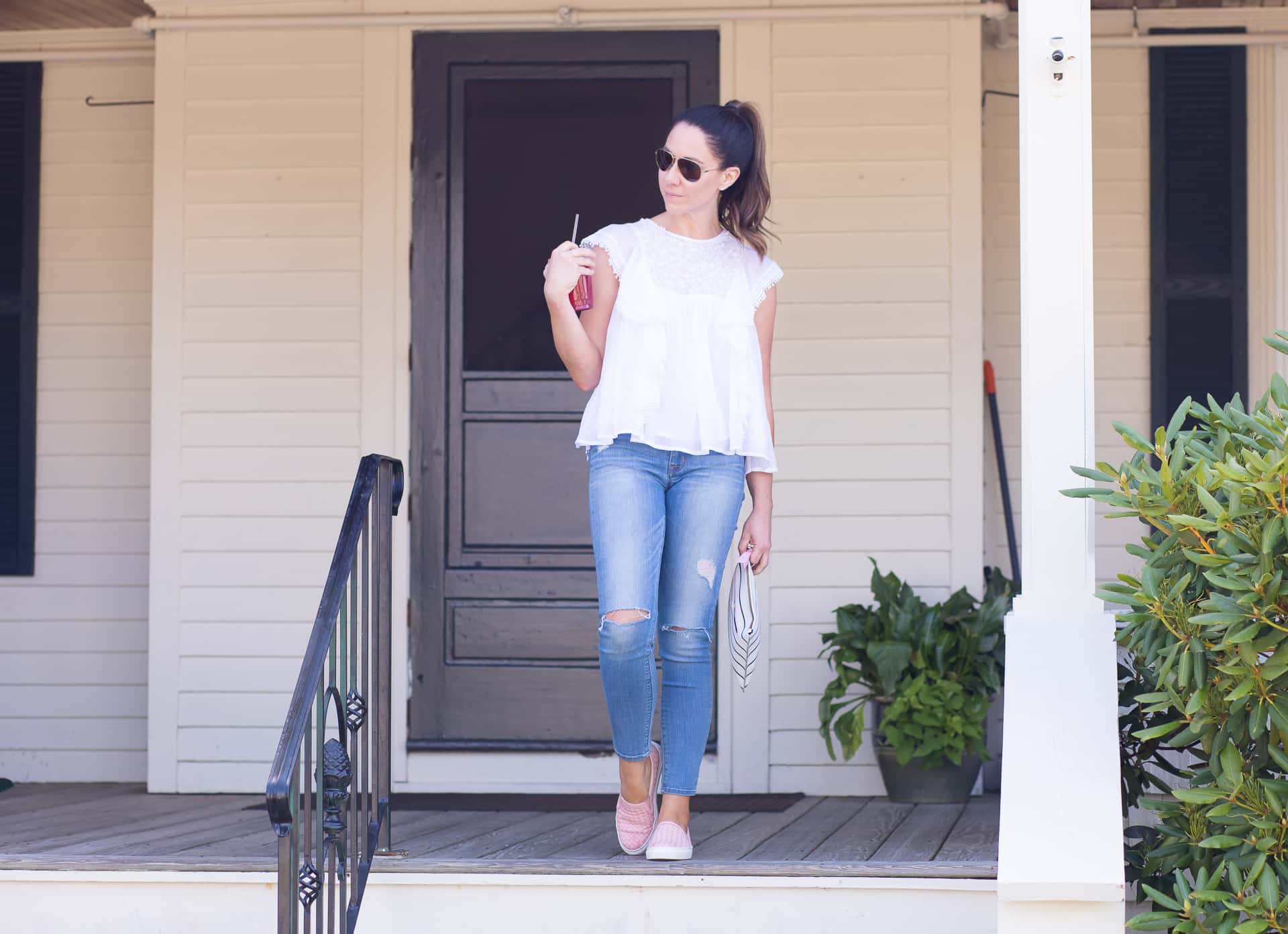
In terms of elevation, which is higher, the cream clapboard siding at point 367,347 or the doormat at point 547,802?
the cream clapboard siding at point 367,347

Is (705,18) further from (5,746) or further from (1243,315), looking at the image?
(5,746)

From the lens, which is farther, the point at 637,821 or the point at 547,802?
the point at 547,802

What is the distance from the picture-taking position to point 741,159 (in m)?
3.09

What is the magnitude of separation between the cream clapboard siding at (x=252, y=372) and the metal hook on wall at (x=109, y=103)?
14.7 inches

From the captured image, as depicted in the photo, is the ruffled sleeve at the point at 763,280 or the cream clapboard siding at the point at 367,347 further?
the cream clapboard siding at the point at 367,347

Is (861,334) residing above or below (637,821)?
above

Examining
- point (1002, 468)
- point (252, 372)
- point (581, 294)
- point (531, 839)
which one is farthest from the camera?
point (1002, 468)

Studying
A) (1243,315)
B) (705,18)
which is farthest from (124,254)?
(1243,315)

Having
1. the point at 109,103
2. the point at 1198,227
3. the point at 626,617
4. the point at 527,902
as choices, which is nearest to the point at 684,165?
the point at 626,617

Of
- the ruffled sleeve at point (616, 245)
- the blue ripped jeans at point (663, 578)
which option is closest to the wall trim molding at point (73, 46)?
the ruffled sleeve at point (616, 245)

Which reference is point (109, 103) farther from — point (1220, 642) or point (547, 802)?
point (1220, 642)

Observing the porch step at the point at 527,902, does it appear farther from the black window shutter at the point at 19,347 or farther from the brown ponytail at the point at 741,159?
the black window shutter at the point at 19,347

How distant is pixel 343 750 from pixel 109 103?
3.13 m

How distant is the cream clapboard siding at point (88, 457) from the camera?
5133mm
